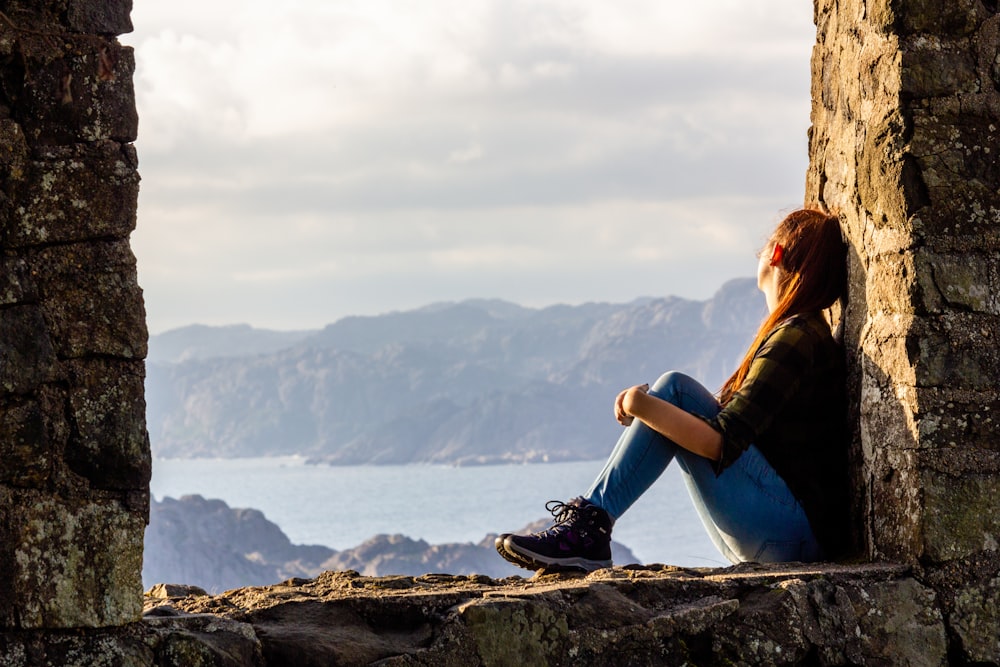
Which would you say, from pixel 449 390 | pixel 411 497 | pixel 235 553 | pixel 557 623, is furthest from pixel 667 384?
pixel 449 390

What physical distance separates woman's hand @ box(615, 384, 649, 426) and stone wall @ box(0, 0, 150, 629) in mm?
1391

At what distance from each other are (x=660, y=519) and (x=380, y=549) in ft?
48.1

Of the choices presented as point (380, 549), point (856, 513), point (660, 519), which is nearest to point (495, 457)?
point (660, 519)

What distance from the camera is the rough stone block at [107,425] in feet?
9.79

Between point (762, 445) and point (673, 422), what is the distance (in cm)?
38

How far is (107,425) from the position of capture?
9.85 ft

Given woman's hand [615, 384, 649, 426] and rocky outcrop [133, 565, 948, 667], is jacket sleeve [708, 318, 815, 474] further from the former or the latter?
rocky outcrop [133, 565, 948, 667]

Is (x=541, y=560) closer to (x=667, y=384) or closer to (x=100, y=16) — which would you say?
(x=667, y=384)

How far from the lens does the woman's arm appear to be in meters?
3.79

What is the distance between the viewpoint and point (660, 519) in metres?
61.8

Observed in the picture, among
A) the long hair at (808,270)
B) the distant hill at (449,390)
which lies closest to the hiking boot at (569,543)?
the long hair at (808,270)

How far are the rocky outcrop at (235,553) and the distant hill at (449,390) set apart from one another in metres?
60.2

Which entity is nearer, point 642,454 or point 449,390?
point 642,454

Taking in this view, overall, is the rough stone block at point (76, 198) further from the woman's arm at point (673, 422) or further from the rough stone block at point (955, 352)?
the rough stone block at point (955, 352)
